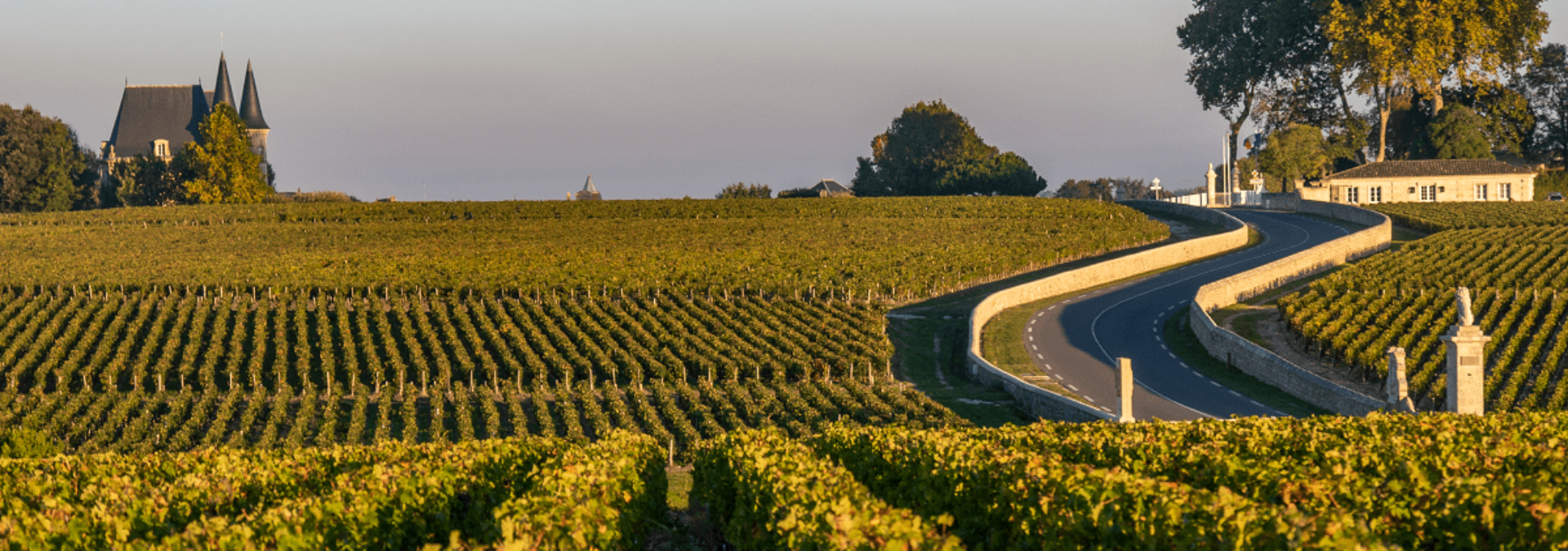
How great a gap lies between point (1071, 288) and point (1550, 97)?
2449 inches

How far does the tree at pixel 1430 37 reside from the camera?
80.6 metres

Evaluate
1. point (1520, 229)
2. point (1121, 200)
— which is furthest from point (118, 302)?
point (1121, 200)

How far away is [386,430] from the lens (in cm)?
→ 3072

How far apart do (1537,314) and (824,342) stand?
22.0m

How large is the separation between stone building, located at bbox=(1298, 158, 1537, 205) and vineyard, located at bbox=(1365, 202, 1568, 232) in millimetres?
4943

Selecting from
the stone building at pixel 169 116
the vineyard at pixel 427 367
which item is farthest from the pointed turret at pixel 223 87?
the vineyard at pixel 427 367

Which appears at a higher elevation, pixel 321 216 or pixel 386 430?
pixel 321 216

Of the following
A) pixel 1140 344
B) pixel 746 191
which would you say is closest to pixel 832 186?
pixel 746 191

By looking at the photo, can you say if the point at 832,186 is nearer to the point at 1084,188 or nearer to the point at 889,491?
the point at 1084,188

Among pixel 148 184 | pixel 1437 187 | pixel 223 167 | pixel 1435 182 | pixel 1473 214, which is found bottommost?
pixel 1473 214

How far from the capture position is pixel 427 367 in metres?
38.7

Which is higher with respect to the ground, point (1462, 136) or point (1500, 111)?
point (1500, 111)

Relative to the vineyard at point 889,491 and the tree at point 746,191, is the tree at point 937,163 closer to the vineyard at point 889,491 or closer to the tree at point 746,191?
the tree at point 746,191

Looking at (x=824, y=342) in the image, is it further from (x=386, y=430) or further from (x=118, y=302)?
(x=118, y=302)
